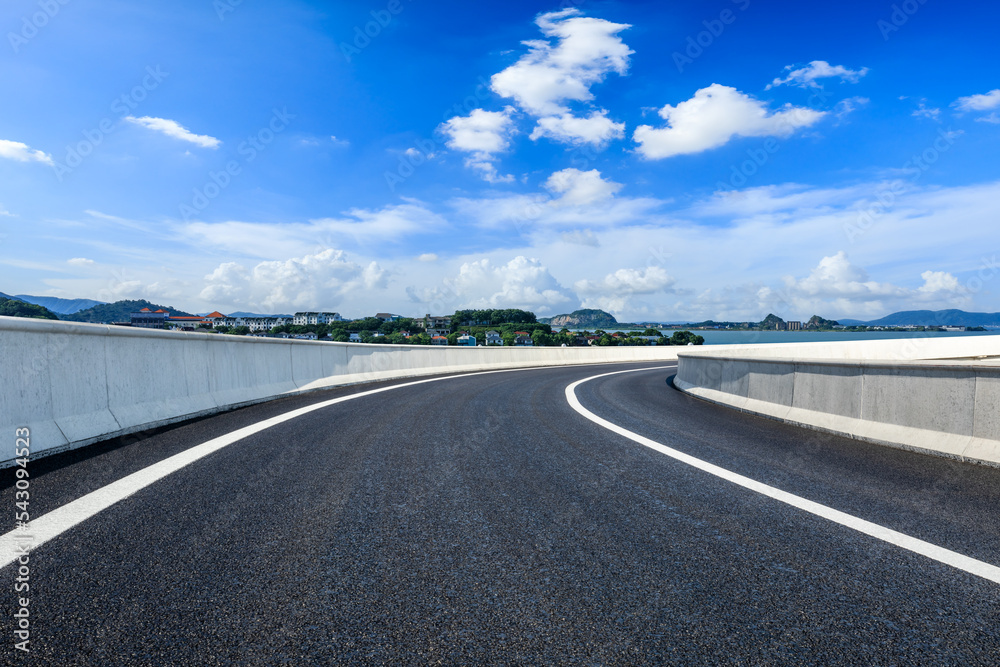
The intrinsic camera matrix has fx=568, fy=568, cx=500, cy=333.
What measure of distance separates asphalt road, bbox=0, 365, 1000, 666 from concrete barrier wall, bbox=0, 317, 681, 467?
18.5 inches

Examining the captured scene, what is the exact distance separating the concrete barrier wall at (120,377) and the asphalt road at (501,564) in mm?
470

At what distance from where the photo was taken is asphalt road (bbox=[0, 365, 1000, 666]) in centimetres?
220

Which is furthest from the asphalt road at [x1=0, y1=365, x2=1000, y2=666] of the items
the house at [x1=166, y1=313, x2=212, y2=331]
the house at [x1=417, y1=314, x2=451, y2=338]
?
the house at [x1=417, y1=314, x2=451, y2=338]

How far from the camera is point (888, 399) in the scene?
6.72 m

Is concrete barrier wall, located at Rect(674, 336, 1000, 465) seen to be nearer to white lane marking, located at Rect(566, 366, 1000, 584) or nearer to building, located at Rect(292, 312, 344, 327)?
white lane marking, located at Rect(566, 366, 1000, 584)

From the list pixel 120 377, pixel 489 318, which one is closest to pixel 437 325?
pixel 489 318

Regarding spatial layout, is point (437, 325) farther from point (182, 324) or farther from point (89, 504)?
point (89, 504)

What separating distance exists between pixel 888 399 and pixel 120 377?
911 cm

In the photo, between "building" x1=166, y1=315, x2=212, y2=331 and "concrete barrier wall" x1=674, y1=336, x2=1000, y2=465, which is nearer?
"concrete barrier wall" x1=674, y1=336, x2=1000, y2=465

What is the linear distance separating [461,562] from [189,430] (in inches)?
211

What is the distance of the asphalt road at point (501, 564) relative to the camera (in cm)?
220

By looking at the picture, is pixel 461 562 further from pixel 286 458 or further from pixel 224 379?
pixel 224 379

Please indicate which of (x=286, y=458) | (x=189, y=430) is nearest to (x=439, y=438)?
(x=286, y=458)

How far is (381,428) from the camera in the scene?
23.9ft
